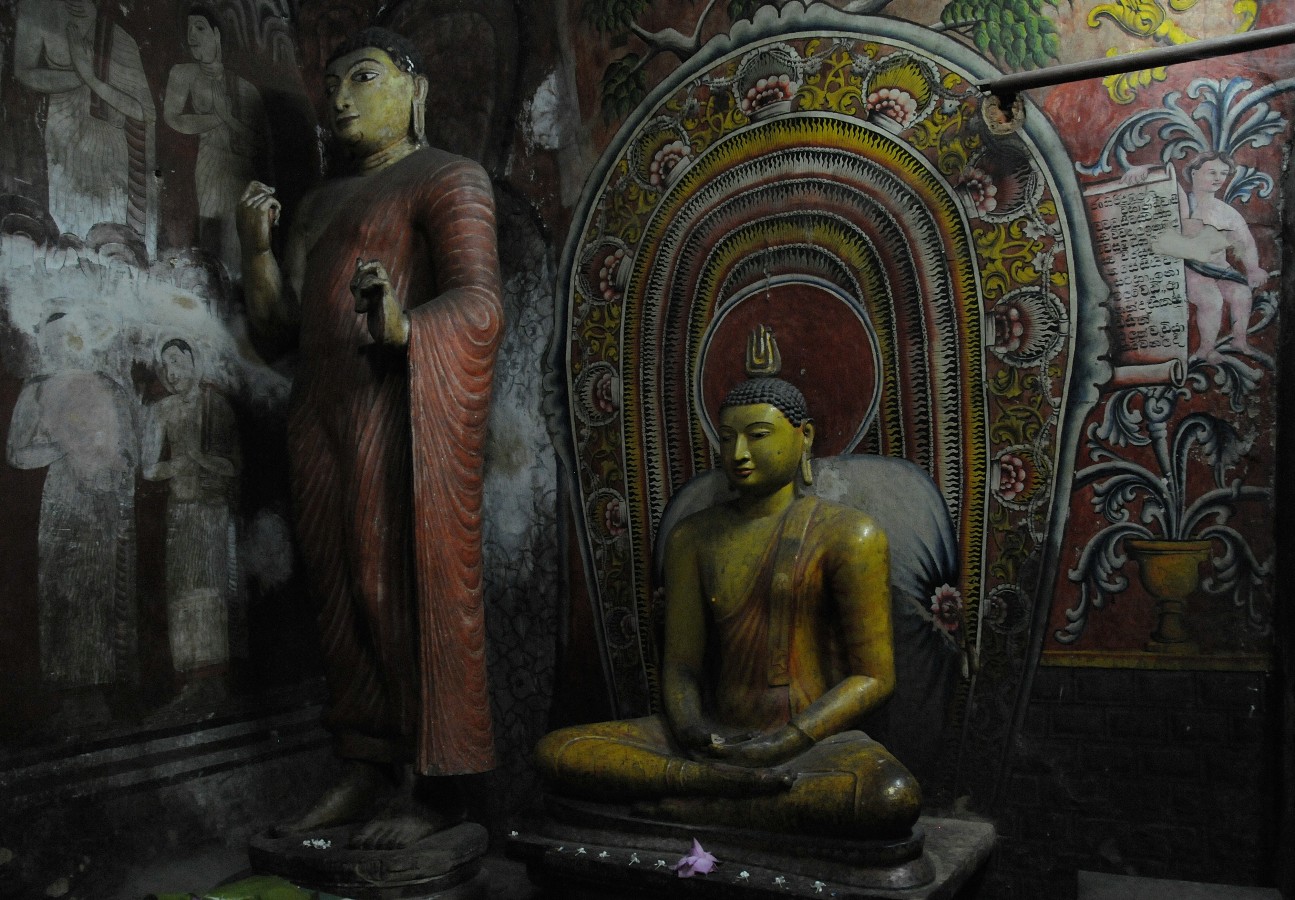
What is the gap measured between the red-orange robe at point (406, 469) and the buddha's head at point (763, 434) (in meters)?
0.75

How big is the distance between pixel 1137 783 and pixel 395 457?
231 centimetres

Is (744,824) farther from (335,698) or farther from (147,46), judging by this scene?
(147,46)

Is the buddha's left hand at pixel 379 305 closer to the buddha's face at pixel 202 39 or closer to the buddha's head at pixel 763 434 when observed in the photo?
the buddha's head at pixel 763 434

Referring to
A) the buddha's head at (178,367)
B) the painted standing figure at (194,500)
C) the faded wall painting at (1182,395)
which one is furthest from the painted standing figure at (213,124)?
the faded wall painting at (1182,395)

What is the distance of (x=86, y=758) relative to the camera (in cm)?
332

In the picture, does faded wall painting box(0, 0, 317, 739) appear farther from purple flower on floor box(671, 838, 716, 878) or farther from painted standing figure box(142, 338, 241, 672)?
purple flower on floor box(671, 838, 716, 878)

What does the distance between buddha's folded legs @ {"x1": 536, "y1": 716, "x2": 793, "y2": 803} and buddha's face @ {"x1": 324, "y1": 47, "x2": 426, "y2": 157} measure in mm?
1999

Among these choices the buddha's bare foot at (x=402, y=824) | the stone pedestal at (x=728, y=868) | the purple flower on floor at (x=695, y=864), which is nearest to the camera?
the stone pedestal at (x=728, y=868)

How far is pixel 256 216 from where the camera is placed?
11.7 feet

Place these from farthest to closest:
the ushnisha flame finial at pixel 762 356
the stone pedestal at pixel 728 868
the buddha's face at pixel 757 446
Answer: the ushnisha flame finial at pixel 762 356 → the buddha's face at pixel 757 446 → the stone pedestal at pixel 728 868

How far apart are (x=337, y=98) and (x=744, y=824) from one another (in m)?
2.57

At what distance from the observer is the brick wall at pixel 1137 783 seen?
117 inches

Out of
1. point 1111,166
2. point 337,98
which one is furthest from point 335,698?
point 1111,166

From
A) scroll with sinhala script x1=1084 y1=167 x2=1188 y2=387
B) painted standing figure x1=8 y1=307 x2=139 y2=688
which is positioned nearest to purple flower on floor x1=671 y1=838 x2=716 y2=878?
scroll with sinhala script x1=1084 y1=167 x2=1188 y2=387
